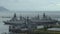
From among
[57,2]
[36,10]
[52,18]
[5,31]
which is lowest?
[5,31]

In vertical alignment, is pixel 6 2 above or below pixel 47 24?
above

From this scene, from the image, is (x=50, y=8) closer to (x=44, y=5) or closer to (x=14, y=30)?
(x=44, y=5)

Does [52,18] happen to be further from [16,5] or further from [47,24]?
[16,5]

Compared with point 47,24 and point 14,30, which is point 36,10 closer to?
point 47,24

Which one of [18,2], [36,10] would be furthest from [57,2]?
[18,2]

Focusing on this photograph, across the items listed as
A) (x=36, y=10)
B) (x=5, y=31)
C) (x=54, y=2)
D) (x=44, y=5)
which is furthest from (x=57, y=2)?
(x=5, y=31)

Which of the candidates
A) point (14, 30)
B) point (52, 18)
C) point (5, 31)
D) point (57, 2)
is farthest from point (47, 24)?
point (5, 31)

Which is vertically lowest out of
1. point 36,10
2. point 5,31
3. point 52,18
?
point 5,31

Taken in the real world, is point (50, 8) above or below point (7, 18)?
above
